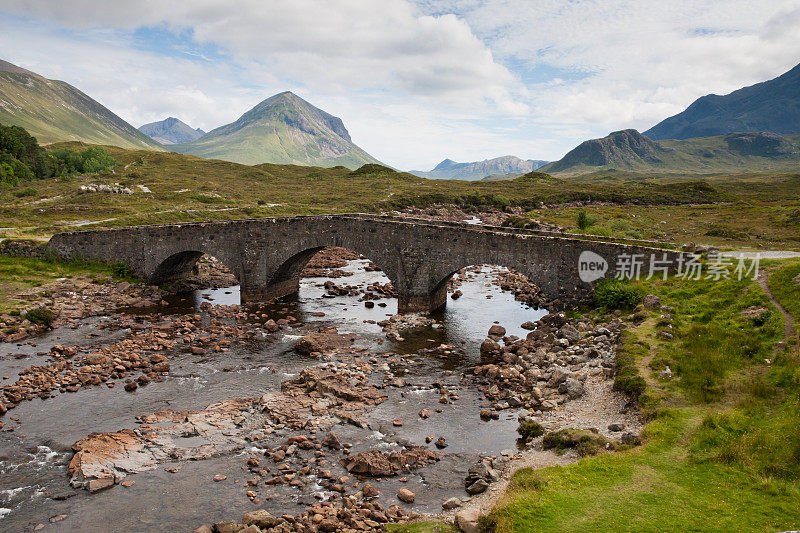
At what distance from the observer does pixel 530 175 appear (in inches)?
6245

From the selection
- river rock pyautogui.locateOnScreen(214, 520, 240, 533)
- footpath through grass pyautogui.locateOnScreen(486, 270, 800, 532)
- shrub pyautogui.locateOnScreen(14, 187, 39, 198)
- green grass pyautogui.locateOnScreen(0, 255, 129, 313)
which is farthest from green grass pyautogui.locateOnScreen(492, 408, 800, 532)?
shrub pyautogui.locateOnScreen(14, 187, 39, 198)

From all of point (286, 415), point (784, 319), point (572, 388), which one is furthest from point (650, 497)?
point (286, 415)

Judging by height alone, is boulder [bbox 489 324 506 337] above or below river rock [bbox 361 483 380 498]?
above

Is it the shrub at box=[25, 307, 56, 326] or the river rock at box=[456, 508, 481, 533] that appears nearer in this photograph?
the river rock at box=[456, 508, 481, 533]

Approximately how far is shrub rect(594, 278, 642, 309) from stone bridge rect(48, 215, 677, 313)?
1016 mm

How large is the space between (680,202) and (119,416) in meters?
108

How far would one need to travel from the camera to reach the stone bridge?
3234 cm

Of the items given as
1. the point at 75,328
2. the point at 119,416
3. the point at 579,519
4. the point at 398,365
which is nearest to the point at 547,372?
the point at 398,365

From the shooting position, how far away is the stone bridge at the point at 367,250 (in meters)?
32.3

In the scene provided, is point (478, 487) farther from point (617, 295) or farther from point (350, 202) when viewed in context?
point (350, 202)

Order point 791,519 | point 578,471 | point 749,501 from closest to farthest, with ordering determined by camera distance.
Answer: point 791,519 < point 749,501 < point 578,471

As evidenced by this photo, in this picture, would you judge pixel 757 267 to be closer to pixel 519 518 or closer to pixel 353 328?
pixel 519 518

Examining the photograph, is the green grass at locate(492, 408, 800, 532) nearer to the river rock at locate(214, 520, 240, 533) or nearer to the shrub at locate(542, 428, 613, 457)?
the shrub at locate(542, 428, 613, 457)

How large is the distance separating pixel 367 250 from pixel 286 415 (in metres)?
19.8
